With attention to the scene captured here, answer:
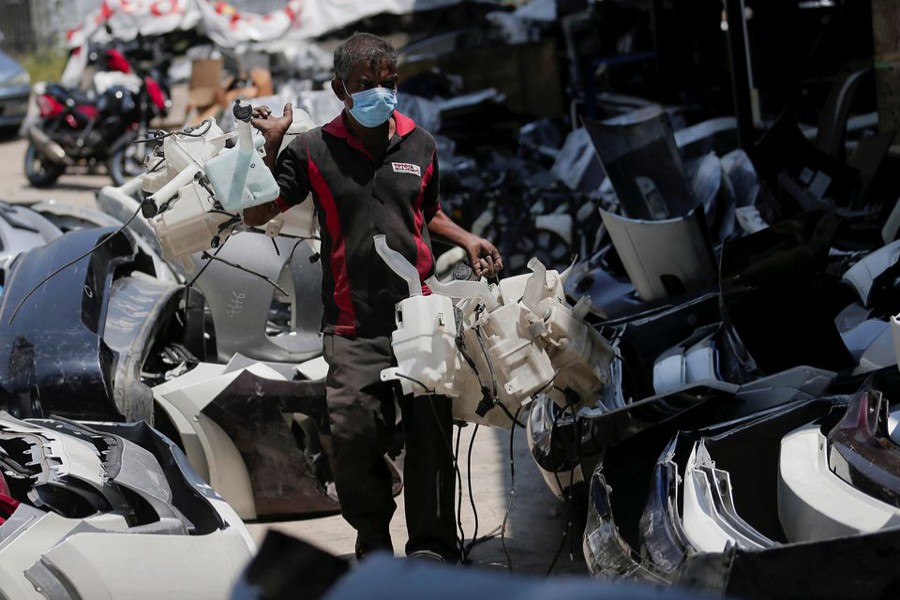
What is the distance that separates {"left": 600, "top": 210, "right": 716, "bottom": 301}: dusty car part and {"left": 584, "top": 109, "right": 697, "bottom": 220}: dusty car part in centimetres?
108

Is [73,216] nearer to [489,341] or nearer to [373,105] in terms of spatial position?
[373,105]

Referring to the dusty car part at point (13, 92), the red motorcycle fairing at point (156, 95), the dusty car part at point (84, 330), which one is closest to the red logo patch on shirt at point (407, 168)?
the dusty car part at point (84, 330)

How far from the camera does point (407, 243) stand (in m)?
4.51

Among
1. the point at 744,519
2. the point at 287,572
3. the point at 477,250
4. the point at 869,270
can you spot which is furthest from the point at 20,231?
the point at 287,572

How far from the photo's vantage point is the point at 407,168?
14.9 feet

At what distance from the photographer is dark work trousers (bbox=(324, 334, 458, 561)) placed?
447 cm

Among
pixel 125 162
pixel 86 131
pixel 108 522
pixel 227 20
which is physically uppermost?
pixel 108 522

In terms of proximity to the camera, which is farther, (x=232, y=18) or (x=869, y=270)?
(x=232, y=18)

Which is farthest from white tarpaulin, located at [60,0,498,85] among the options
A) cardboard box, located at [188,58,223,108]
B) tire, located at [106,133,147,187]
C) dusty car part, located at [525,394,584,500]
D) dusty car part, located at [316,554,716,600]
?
dusty car part, located at [316,554,716,600]

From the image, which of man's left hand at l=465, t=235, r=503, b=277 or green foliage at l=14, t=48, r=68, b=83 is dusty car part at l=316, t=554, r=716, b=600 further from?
green foliage at l=14, t=48, r=68, b=83

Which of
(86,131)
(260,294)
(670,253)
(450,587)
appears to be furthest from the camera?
(86,131)

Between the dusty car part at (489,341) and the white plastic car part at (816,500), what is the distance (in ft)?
2.78

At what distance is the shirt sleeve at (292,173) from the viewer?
4.45m

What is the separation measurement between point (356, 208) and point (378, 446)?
2.68 feet
